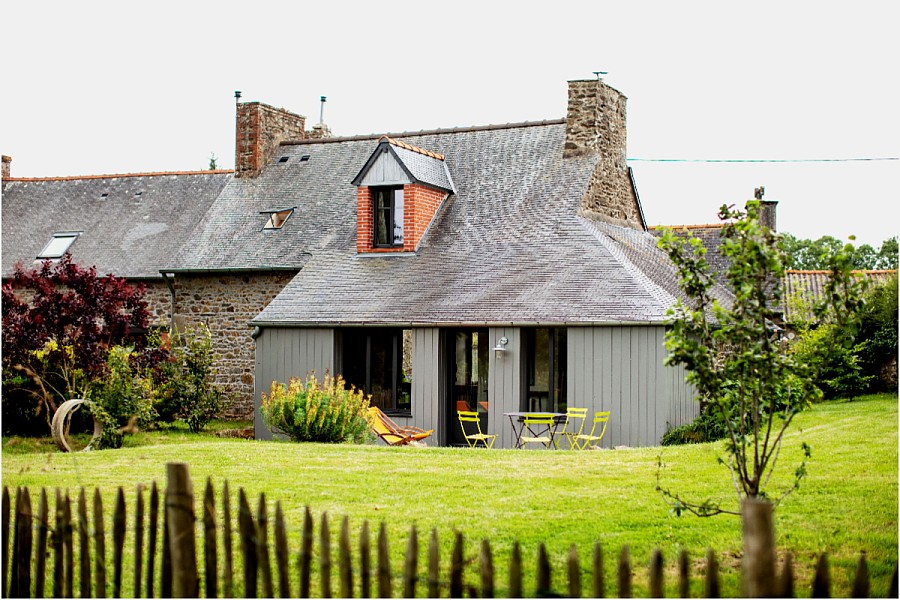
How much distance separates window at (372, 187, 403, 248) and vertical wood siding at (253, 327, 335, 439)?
9.59 feet

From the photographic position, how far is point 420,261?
21.0 meters

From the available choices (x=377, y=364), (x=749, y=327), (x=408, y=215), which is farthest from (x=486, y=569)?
(x=408, y=215)

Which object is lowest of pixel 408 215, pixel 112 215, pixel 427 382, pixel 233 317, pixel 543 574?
pixel 543 574

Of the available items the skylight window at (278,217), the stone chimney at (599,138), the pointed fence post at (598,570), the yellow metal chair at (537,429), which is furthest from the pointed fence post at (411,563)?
the skylight window at (278,217)

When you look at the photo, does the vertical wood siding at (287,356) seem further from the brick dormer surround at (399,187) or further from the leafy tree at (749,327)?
the leafy tree at (749,327)

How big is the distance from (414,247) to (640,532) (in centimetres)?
1343

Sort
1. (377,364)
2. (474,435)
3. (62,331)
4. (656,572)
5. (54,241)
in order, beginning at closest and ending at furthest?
(656,572) → (62,331) → (474,435) → (377,364) → (54,241)

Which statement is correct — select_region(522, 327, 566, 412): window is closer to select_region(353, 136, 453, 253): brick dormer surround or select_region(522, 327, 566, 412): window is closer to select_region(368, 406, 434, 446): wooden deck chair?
select_region(368, 406, 434, 446): wooden deck chair

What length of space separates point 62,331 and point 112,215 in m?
10.7

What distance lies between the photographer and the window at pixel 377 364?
20.1m

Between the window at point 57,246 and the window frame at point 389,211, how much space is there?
27.9 ft

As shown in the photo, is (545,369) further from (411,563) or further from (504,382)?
(411,563)

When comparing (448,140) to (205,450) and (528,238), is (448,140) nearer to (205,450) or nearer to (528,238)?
(528,238)

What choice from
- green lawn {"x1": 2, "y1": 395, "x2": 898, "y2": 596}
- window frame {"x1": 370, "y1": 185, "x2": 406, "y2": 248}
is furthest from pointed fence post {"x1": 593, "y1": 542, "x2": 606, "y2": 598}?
window frame {"x1": 370, "y1": 185, "x2": 406, "y2": 248}
